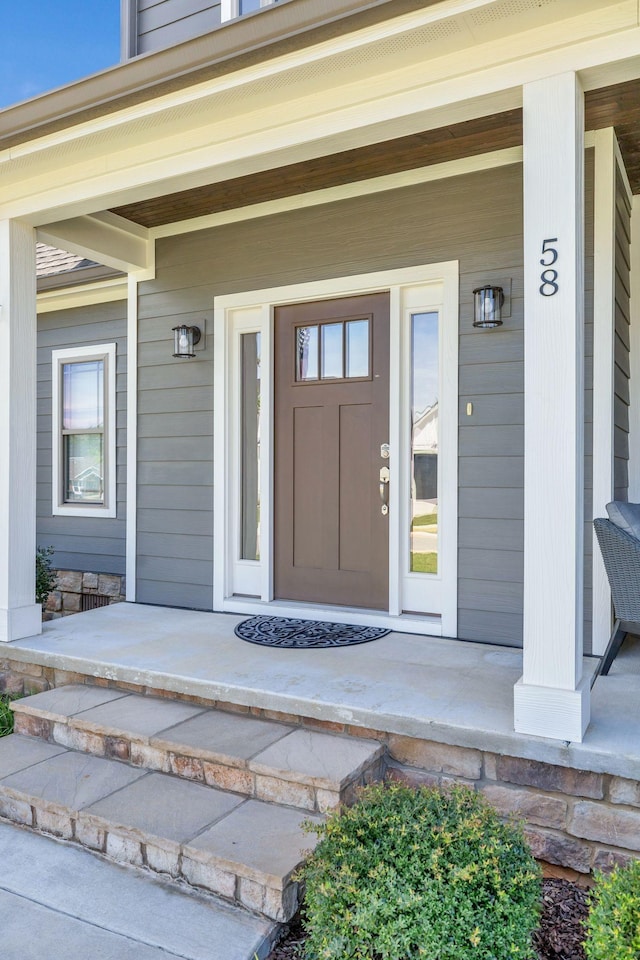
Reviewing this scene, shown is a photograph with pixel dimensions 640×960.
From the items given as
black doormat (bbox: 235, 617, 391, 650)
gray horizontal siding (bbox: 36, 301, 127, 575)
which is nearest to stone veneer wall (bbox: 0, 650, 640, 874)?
black doormat (bbox: 235, 617, 391, 650)

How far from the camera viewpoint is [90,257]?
4.47 m

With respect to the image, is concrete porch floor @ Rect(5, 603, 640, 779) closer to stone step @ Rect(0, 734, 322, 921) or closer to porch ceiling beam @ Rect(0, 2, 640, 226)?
stone step @ Rect(0, 734, 322, 921)

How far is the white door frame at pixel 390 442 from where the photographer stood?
3758 mm

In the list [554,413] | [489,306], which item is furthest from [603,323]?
[554,413]

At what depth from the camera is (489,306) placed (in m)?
3.57

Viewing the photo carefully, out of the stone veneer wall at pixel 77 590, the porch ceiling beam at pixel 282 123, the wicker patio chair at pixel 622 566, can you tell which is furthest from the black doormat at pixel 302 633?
the porch ceiling beam at pixel 282 123

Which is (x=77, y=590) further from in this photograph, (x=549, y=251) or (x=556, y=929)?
(x=549, y=251)

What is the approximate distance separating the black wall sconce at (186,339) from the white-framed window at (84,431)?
3.60 feet

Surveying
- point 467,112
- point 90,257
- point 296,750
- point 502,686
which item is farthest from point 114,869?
point 90,257

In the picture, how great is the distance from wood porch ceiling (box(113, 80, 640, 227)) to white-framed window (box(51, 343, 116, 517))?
1.41m

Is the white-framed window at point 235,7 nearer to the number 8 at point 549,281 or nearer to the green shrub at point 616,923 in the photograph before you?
the number 8 at point 549,281

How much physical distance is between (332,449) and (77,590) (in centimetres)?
273

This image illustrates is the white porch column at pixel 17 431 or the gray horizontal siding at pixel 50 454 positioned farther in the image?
the gray horizontal siding at pixel 50 454

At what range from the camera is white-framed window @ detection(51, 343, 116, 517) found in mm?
5457
